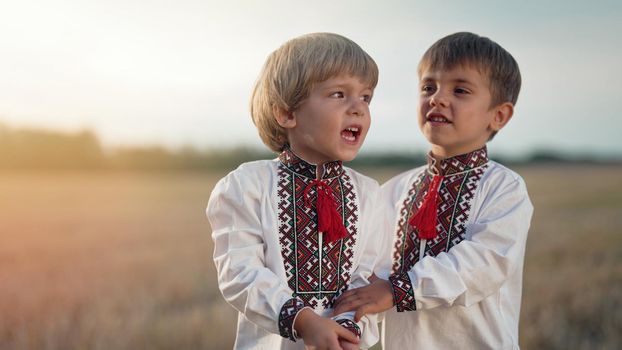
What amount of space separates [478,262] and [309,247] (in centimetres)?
69

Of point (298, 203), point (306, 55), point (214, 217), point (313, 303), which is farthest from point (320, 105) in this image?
point (313, 303)

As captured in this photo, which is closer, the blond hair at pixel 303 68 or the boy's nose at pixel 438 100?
the blond hair at pixel 303 68

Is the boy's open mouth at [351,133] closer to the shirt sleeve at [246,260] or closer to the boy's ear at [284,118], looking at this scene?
the boy's ear at [284,118]

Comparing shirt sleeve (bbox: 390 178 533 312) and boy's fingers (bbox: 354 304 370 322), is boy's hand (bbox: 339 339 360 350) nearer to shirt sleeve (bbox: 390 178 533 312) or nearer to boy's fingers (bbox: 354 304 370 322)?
boy's fingers (bbox: 354 304 370 322)

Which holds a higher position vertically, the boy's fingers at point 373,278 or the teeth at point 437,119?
the teeth at point 437,119

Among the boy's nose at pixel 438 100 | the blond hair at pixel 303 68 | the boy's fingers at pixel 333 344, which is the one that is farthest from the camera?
the boy's nose at pixel 438 100

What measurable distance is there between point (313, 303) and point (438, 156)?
91 cm

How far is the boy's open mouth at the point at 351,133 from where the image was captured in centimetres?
258

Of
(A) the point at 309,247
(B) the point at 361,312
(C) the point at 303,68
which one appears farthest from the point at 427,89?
(B) the point at 361,312

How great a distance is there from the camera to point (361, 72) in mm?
2592

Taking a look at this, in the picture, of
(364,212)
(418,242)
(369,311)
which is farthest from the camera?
(418,242)

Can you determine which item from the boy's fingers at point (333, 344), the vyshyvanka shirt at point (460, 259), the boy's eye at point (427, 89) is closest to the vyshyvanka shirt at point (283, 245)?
the boy's fingers at point (333, 344)

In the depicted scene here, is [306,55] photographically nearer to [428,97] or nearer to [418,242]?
[428,97]

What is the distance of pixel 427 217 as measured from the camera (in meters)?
2.90
